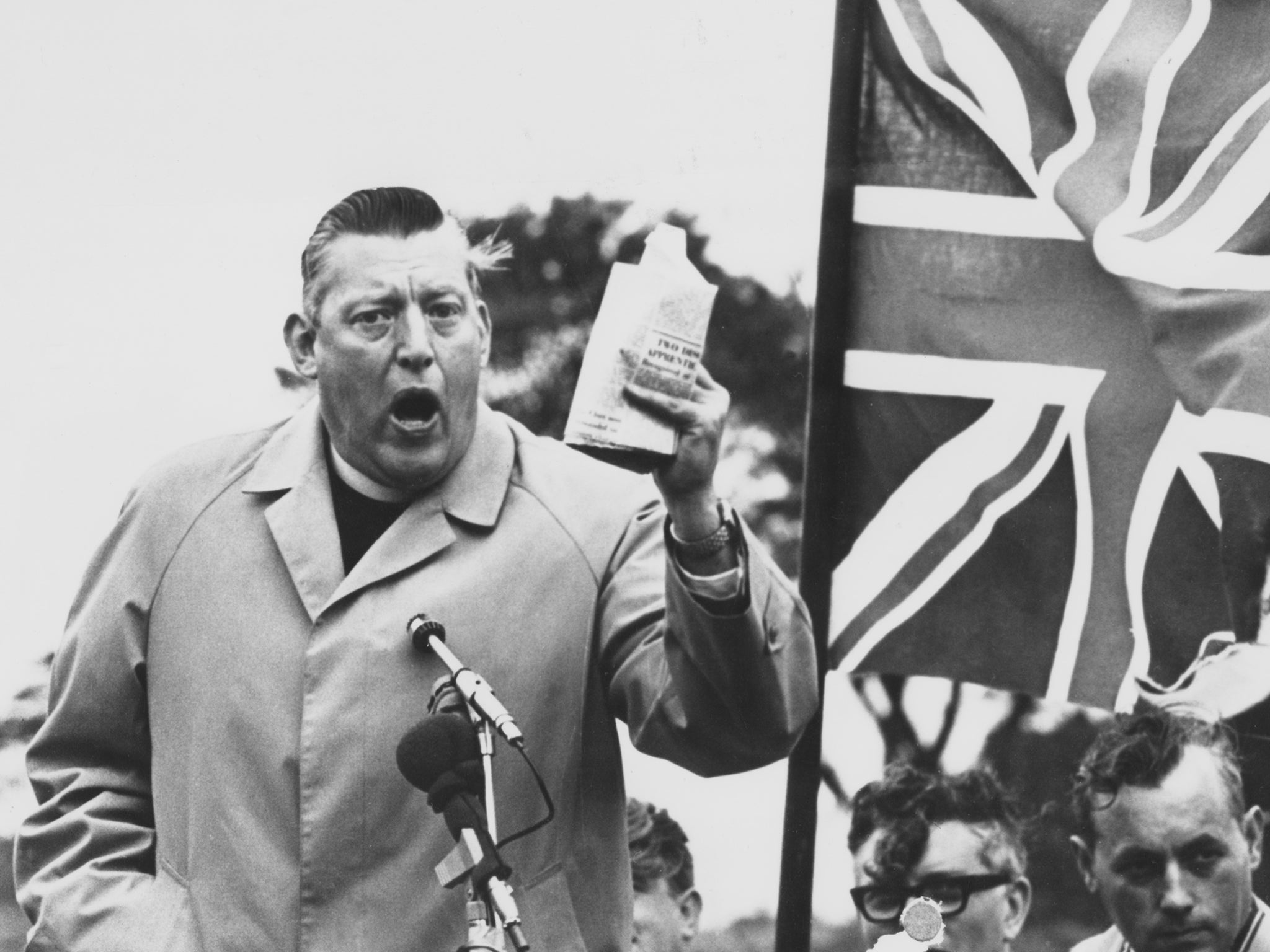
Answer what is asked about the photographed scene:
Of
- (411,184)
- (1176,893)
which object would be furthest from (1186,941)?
(411,184)

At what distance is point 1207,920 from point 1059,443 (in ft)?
2.68

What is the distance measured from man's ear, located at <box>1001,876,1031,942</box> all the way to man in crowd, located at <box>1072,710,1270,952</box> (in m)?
0.10

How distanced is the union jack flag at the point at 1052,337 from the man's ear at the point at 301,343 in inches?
40.9

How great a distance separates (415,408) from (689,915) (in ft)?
3.86

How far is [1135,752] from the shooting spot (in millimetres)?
3510

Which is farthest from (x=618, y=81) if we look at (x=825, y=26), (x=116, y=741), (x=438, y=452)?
(x=116, y=741)

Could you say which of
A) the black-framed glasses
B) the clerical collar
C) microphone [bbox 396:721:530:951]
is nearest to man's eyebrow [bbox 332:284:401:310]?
the clerical collar

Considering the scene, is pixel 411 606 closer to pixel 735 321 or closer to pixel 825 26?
pixel 735 321

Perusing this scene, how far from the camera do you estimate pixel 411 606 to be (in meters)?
2.79

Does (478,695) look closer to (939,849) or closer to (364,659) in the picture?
(364,659)

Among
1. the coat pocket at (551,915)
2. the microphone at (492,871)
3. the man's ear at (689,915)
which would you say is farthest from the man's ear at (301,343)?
the man's ear at (689,915)

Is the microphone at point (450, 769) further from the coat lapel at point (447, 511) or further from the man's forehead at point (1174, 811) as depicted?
the man's forehead at point (1174, 811)

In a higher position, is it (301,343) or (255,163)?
(255,163)

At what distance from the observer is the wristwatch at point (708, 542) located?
2.48m
